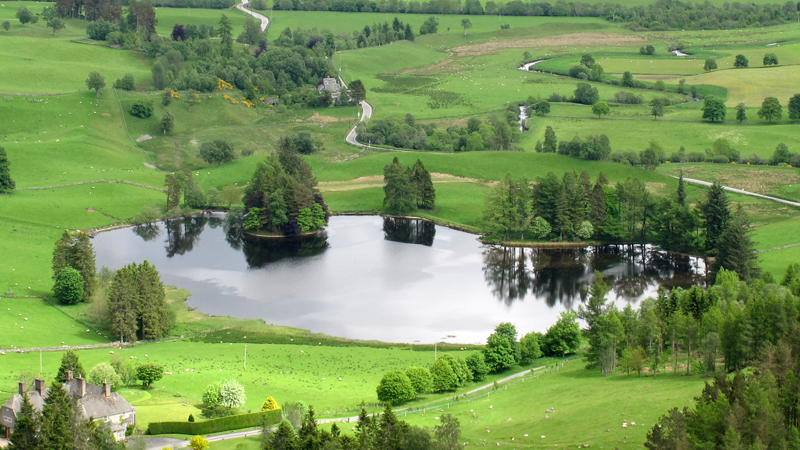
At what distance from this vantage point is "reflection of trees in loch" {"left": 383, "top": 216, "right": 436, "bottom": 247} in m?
129

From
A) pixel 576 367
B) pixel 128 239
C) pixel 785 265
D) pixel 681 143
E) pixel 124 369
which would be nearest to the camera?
pixel 124 369

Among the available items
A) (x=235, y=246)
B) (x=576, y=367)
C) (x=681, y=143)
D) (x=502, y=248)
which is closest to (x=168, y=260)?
(x=235, y=246)

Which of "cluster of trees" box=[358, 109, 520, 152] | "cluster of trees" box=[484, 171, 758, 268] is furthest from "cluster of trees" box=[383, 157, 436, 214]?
"cluster of trees" box=[358, 109, 520, 152]

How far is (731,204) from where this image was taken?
5256 inches

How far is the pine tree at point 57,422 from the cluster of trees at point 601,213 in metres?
79.4

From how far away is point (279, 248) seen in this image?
127 m

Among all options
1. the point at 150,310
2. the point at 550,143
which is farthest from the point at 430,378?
the point at 550,143

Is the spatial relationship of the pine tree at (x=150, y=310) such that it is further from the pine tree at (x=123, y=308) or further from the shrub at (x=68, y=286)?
the shrub at (x=68, y=286)

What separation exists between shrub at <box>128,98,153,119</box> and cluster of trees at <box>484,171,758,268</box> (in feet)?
256

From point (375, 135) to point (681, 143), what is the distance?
56.9 meters

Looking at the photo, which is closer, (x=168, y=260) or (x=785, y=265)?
(x=785, y=265)

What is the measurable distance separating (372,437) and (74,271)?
55.5 m

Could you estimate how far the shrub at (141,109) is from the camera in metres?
175

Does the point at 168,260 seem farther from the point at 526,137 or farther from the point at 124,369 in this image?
the point at 526,137
